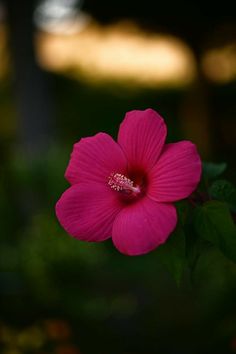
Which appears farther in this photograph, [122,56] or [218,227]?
[122,56]

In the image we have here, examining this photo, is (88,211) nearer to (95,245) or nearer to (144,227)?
(144,227)

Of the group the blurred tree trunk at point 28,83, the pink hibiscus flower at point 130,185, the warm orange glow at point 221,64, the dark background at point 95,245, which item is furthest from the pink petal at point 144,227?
the warm orange glow at point 221,64

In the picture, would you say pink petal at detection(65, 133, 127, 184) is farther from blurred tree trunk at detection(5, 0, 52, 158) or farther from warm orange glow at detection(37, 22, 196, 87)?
warm orange glow at detection(37, 22, 196, 87)

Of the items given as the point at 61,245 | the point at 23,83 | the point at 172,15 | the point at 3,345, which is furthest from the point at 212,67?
the point at 3,345

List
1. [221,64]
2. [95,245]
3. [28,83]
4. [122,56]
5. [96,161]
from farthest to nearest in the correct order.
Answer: [122,56] → [221,64] → [28,83] → [95,245] → [96,161]

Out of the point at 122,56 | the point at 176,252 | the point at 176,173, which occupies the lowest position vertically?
the point at 122,56

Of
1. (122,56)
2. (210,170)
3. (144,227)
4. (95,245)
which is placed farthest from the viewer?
(122,56)

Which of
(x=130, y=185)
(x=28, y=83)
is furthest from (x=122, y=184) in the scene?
(x=28, y=83)
